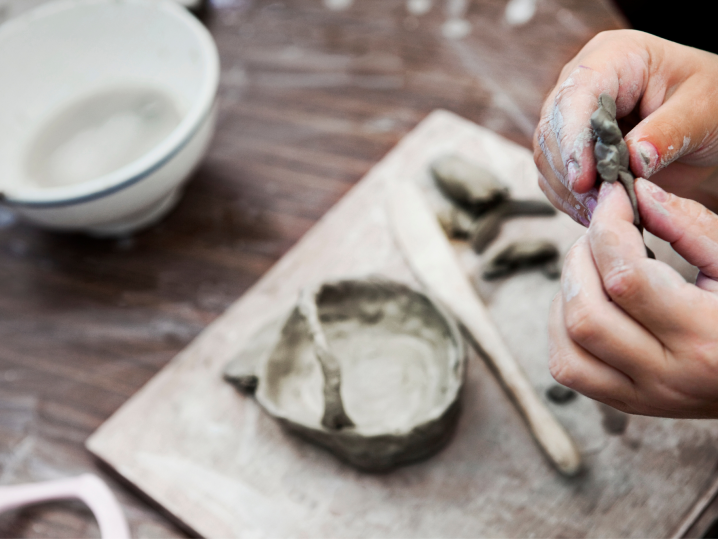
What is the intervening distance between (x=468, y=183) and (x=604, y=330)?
1.28ft

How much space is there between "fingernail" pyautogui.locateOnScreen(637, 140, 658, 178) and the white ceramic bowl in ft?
1.67

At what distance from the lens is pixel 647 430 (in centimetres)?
57

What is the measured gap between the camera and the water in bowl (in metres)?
0.78

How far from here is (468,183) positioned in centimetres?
73

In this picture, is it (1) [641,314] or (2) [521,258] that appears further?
(2) [521,258]

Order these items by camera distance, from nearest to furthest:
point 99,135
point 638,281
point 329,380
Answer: point 638,281 → point 329,380 → point 99,135

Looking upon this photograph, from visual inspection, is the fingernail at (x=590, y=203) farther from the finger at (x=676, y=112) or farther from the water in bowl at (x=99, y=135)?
the water in bowl at (x=99, y=135)

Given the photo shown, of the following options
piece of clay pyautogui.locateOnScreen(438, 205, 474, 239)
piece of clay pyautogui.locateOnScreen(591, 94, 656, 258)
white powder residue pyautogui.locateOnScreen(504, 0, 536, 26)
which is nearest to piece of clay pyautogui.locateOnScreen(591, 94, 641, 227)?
piece of clay pyautogui.locateOnScreen(591, 94, 656, 258)

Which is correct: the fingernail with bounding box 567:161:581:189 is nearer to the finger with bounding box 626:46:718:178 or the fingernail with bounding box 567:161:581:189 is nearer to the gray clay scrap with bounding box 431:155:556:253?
the finger with bounding box 626:46:718:178

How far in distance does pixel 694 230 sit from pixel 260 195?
603mm

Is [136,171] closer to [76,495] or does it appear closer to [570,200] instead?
[76,495]

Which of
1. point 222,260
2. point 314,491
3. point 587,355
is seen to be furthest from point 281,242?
point 587,355

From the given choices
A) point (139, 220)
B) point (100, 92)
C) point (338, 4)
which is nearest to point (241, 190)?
point (139, 220)

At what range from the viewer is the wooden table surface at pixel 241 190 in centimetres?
67
